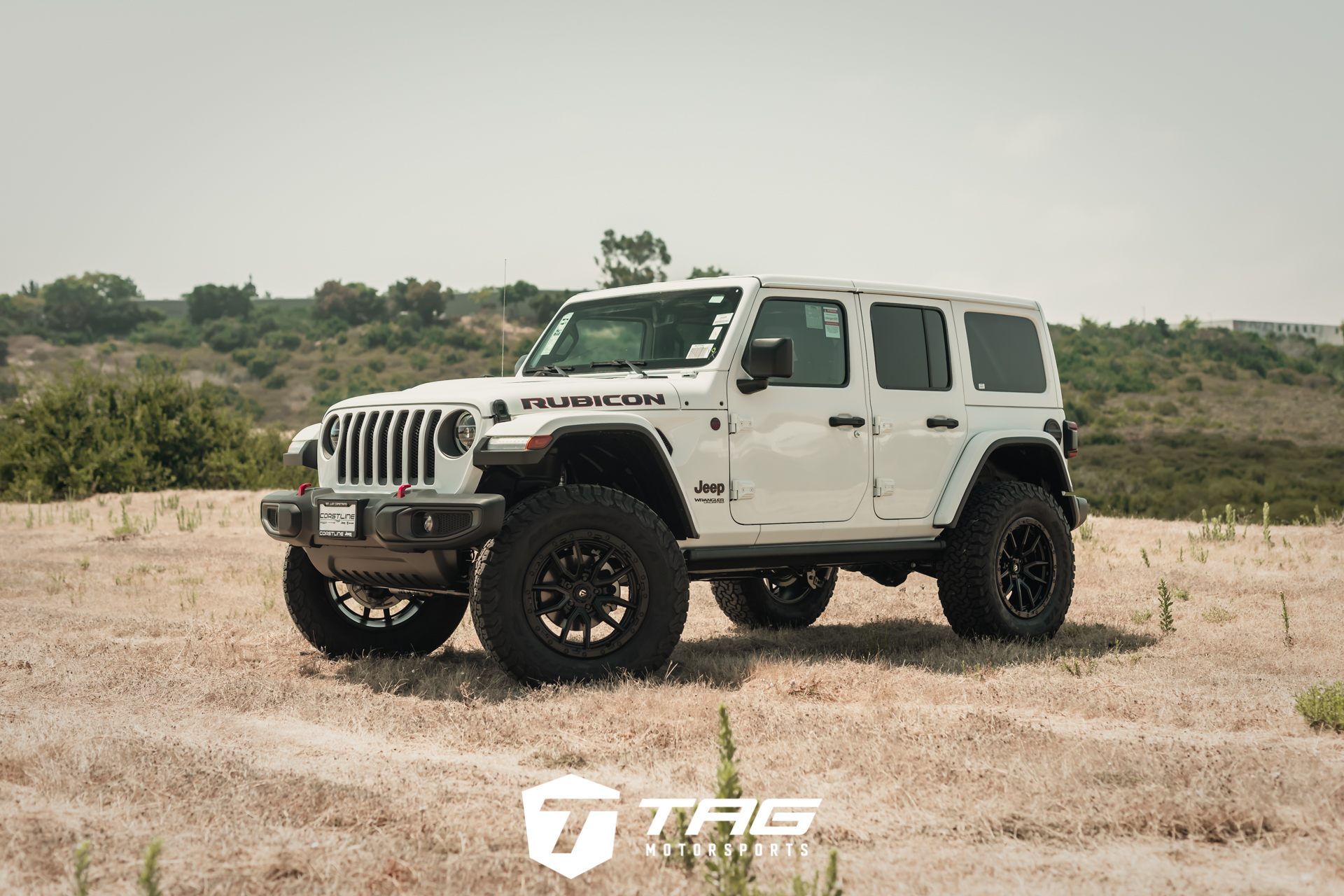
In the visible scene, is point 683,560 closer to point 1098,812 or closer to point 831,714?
point 831,714

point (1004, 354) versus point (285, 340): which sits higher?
point (285, 340)

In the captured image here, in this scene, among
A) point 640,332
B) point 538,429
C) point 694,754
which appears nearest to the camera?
point 694,754

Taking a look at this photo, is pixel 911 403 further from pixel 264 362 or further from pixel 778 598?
pixel 264 362

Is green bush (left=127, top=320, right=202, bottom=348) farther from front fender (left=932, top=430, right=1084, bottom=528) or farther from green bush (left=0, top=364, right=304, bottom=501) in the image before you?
front fender (left=932, top=430, right=1084, bottom=528)

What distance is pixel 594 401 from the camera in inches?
216

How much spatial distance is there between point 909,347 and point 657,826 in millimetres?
4019

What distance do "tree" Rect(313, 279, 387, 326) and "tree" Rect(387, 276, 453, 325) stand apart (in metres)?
0.98

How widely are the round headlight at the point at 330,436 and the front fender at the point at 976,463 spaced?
3331 mm

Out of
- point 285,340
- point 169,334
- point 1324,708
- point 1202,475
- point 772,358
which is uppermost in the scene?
point 169,334

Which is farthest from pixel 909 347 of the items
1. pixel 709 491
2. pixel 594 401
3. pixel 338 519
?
pixel 338 519

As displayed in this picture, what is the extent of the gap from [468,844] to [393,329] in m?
65.6

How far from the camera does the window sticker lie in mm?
6730

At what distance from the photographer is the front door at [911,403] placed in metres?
6.49

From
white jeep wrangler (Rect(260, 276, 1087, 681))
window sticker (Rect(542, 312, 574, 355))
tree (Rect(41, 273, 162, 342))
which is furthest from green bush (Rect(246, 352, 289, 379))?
white jeep wrangler (Rect(260, 276, 1087, 681))
